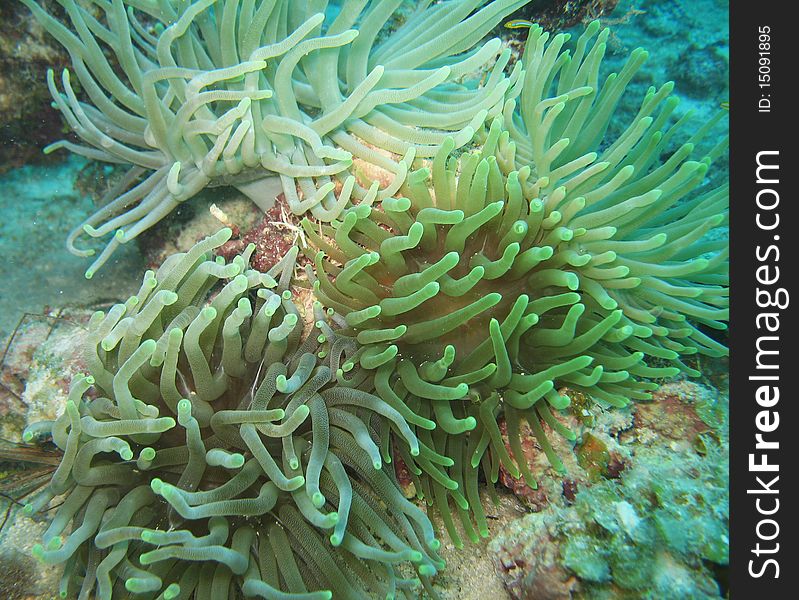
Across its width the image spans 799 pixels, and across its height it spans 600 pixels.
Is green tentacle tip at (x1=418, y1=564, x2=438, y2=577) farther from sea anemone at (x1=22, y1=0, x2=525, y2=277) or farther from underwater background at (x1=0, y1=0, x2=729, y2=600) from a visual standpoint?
sea anemone at (x1=22, y1=0, x2=525, y2=277)

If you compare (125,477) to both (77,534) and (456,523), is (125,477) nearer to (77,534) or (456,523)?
(77,534)

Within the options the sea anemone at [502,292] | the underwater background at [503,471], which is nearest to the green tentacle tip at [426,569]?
the sea anemone at [502,292]

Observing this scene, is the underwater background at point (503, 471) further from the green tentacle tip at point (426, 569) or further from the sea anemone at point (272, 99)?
the green tentacle tip at point (426, 569)

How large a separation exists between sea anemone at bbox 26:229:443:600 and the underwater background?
516 mm

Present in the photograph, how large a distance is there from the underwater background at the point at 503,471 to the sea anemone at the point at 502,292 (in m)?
0.20
